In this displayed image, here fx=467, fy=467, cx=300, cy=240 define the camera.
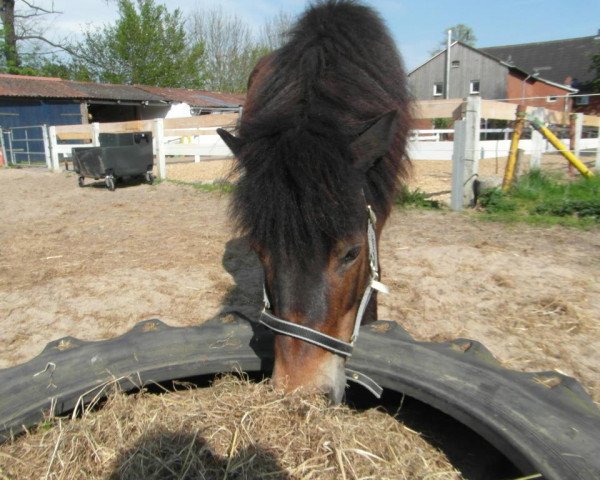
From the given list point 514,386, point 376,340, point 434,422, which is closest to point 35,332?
point 376,340

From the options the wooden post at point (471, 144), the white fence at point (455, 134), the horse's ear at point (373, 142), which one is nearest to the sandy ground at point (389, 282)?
the wooden post at point (471, 144)

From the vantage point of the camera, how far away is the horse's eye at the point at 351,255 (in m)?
1.91

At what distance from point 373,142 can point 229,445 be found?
136 centimetres

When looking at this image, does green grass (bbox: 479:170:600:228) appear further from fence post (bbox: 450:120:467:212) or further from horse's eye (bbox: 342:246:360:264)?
horse's eye (bbox: 342:246:360:264)

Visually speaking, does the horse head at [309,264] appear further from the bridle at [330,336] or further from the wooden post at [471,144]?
the wooden post at [471,144]

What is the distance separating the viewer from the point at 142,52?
124ft

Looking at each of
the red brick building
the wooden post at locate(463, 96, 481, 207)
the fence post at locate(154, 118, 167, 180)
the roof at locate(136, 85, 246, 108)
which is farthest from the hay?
the red brick building

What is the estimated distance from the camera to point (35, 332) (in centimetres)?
351

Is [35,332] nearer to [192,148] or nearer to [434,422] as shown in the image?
[434,422]

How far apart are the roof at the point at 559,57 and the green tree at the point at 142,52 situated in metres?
29.8

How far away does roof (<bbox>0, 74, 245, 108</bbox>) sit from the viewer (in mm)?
24438

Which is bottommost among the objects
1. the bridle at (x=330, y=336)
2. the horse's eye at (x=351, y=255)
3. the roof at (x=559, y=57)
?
the bridle at (x=330, y=336)

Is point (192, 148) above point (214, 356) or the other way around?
above

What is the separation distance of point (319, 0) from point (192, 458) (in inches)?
131
